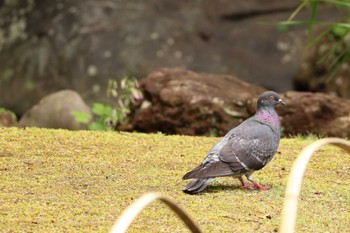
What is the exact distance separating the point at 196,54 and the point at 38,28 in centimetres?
228

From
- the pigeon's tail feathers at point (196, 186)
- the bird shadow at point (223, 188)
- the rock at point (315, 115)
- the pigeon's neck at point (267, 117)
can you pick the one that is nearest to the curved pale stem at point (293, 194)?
the pigeon's tail feathers at point (196, 186)

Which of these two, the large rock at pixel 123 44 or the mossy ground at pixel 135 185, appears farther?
the large rock at pixel 123 44

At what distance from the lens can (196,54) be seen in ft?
36.8

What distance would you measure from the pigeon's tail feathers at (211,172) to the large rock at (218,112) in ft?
11.9

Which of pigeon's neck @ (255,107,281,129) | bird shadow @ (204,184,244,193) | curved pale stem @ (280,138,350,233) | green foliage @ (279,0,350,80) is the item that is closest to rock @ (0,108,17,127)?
green foliage @ (279,0,350,80)

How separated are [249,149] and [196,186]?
0.43 metres

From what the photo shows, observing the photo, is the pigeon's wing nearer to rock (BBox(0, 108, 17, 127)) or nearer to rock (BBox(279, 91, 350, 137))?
rock (BBox(279, 91, 350, 137))

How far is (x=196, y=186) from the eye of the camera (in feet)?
17.1

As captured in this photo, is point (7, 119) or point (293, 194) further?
point (7, 119)

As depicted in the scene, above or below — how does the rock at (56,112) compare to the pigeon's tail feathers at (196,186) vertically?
below

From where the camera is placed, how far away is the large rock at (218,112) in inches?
344

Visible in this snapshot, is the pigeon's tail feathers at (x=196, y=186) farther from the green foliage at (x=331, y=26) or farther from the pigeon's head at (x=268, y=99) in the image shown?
the green foliage at (x=331, y=26)

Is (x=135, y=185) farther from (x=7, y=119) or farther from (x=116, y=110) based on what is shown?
(x=7, y=119)

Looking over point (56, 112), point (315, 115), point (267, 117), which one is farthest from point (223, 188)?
point (56, 112)
